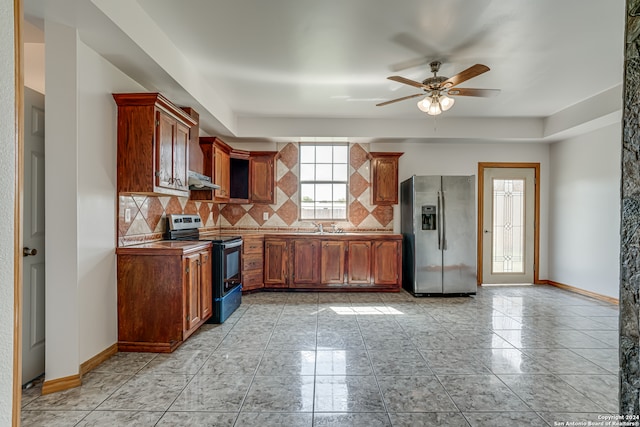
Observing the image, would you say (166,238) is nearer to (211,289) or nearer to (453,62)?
(211,289)

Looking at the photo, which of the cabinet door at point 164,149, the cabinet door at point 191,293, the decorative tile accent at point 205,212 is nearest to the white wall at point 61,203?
the cabinet door at point 164,149

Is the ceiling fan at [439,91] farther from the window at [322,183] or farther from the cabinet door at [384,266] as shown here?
the window at [322,183]

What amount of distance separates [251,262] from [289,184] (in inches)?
58.0

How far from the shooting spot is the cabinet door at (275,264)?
488cm

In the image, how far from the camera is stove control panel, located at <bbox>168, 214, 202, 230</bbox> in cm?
353

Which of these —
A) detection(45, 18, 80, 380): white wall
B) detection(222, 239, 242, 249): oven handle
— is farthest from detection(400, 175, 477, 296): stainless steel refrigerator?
detection(45, 18, 80, 380): white wall

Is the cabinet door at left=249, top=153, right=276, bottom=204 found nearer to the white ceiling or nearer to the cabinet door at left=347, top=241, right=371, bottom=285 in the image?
the white ceiling

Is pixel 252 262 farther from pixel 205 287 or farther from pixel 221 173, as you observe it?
pixel 205 287

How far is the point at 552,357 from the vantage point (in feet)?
8.63

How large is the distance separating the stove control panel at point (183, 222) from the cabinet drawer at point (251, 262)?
841 millimetres

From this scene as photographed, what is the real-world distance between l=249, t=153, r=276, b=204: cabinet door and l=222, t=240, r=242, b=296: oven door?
54.6 inches

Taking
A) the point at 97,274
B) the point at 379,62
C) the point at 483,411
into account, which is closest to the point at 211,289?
the point at 97,274

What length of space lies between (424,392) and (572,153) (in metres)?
4.86

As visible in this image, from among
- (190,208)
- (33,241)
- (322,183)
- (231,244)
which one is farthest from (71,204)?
(322,183)
